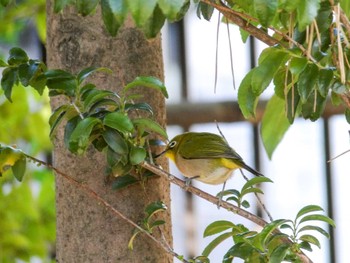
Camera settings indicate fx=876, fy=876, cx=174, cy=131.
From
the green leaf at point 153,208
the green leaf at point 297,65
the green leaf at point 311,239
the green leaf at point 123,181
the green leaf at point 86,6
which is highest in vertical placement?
the green leaf at point 86,6

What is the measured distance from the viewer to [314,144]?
2535 millimetres

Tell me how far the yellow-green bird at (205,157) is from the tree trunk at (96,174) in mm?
201

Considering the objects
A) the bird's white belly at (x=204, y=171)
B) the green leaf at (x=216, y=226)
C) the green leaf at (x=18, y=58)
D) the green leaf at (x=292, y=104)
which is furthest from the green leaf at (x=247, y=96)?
the bird's white belly at (x=204, y=171)

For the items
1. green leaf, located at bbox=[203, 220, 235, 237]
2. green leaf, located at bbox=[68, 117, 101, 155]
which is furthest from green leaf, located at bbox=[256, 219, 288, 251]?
green leaf, located at bbox=[68, 117, 101, 155]

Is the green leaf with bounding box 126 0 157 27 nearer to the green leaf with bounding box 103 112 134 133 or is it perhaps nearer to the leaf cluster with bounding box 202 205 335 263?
the green leaf with bounding box 103 112 134 133

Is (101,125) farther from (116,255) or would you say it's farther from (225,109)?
(225,109)

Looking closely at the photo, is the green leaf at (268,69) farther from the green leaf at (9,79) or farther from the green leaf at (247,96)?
the green leaf at (9,79)

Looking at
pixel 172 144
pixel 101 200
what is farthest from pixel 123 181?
pixel 172 144

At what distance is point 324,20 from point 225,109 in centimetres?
142

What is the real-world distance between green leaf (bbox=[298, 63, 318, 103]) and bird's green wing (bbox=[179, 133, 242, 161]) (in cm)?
42

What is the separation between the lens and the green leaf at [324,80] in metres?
0.91

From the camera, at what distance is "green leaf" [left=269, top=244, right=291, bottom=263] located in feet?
3.19

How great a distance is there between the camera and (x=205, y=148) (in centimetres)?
140

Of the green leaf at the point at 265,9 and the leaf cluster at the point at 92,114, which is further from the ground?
the green leaf at the point at 265,9
